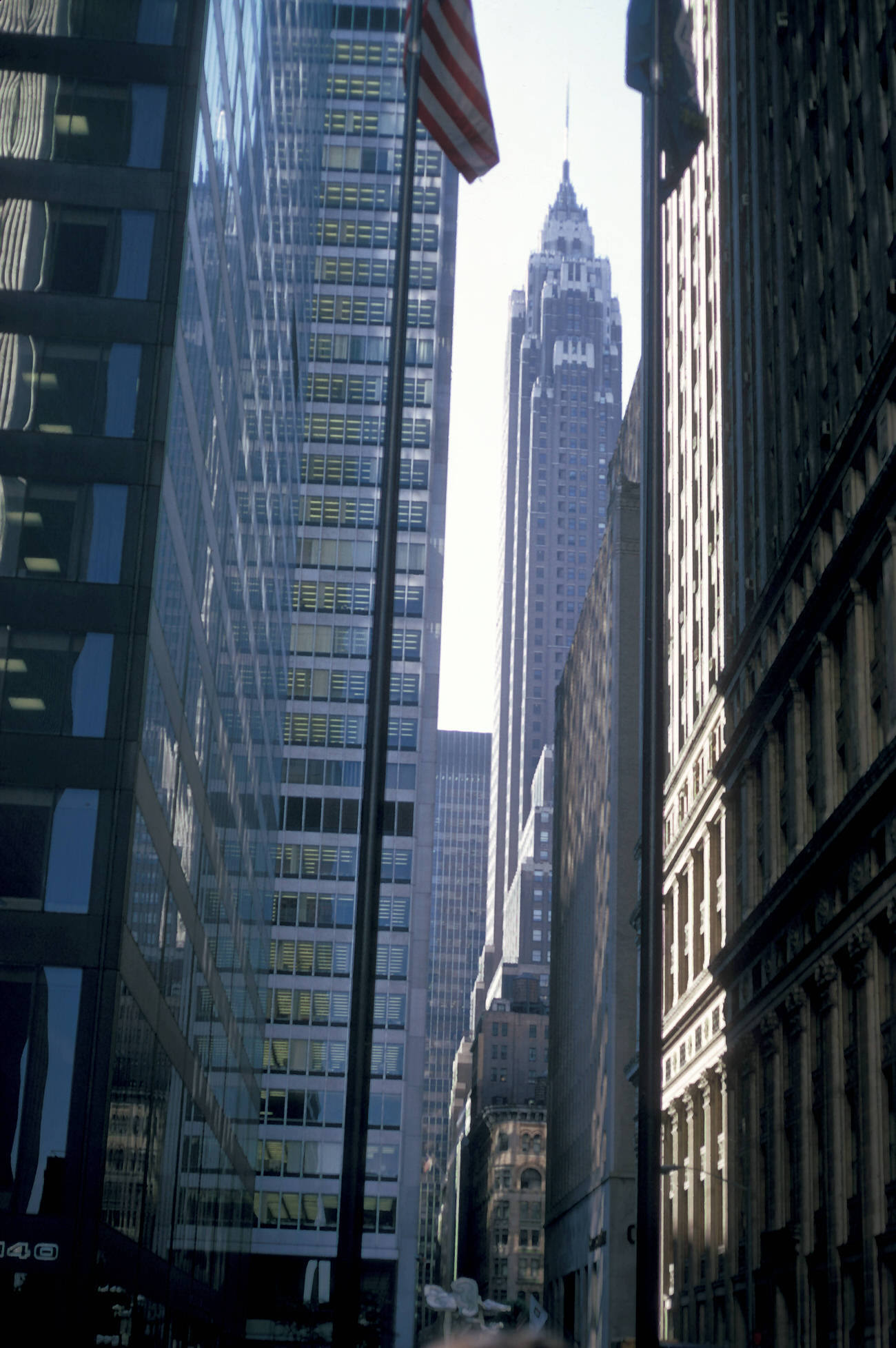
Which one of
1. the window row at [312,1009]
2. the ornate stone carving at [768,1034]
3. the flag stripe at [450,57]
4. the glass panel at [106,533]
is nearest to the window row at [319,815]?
the window row at [312,1009]

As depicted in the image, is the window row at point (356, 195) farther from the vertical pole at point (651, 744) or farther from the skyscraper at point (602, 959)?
the vertical pole at point (651, 744)

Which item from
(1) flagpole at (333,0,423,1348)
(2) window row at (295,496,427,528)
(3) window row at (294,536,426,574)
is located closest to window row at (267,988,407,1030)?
(3) window row at (294,536,426,574)

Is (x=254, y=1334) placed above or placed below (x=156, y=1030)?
below

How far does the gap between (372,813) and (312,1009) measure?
90.5 m

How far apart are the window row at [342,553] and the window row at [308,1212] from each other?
132 feet

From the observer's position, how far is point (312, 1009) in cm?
10262

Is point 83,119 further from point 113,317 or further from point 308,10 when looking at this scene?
point 308,10

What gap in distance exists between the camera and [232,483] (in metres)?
52.7

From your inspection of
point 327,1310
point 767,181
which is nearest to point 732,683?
point 767,181

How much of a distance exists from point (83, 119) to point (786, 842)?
3105cm

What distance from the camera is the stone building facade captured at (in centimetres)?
4334

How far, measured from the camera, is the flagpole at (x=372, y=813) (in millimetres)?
12984

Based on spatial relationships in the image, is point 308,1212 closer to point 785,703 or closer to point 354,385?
point 354,385

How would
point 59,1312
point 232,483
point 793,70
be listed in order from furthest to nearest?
1. point 793,70
2. point 232,483
3. point 59,1312
